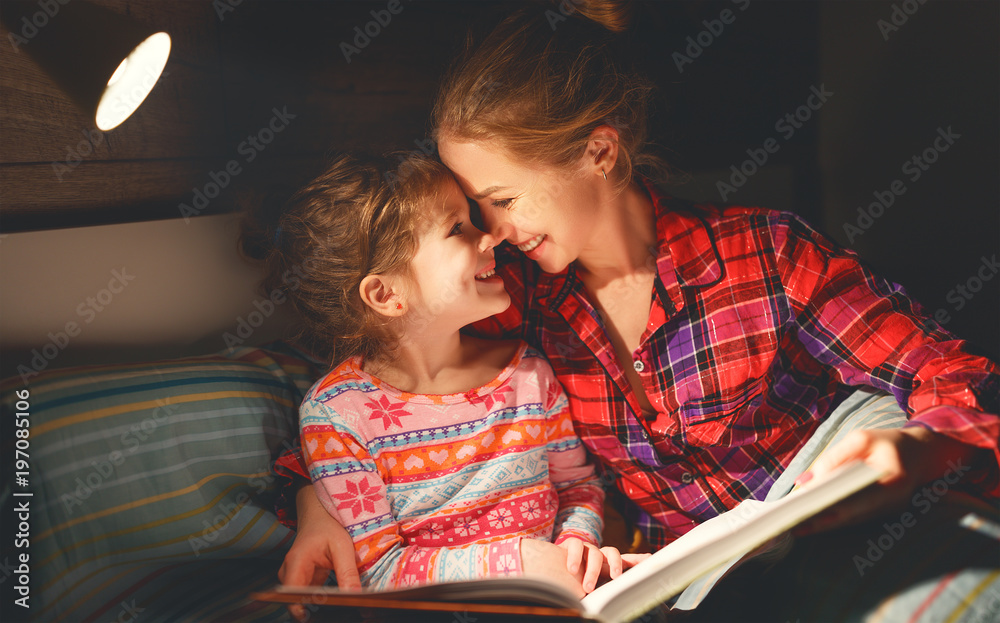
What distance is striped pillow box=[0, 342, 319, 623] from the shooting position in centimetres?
84

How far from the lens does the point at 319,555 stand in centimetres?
91

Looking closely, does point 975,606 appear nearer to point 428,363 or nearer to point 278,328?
point 428,363

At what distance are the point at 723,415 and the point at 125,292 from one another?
40.9 inches

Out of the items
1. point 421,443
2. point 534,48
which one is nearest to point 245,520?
point 421,443

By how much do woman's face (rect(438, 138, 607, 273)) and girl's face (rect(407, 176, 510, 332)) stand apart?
0.11 feet

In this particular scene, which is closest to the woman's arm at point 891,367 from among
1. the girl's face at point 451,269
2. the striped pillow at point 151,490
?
the girl's face at point 451,269

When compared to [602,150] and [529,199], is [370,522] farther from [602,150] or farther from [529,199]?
[602,150]

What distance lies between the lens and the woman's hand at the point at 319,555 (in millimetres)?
892

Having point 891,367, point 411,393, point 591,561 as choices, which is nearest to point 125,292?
point 411,393

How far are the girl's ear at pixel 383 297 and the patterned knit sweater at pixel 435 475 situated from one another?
4.1 inches

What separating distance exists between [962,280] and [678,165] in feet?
2.49

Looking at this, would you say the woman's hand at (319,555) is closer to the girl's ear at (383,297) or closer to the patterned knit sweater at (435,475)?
the patterned knit sweater at (435,475)

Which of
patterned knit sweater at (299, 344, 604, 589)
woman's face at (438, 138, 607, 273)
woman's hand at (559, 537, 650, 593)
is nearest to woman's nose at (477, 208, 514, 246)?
woman's face at (438, 138, 607, 273)

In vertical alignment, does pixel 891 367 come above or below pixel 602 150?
below
